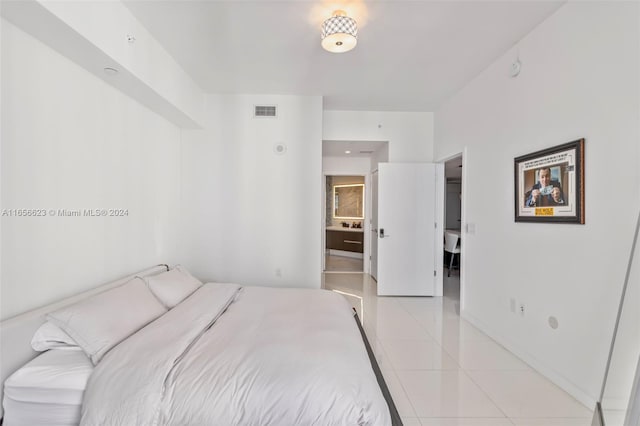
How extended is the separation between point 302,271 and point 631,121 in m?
3.39

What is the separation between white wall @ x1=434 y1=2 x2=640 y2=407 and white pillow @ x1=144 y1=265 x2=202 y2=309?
3.02m

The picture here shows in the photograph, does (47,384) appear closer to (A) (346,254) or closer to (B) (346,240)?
(B) (346,240)

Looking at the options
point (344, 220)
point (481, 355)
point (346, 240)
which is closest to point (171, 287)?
point (481, 355)

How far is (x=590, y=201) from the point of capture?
6.40ft

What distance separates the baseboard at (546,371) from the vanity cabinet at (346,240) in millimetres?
4577

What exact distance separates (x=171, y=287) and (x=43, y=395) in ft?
3.30

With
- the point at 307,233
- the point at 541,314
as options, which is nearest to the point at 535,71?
the point at 541,314

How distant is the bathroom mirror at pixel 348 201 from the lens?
856 cm

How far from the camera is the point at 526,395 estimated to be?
2047 mm

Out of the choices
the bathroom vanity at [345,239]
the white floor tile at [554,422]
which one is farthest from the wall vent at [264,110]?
the bathroom vanity at [345,239]

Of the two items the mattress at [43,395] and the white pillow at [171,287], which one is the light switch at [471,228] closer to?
the white pillow at [171,287]

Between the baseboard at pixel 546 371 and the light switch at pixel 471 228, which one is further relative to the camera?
the light switch at pixel 471 228

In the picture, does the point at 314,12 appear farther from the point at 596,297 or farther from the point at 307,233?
the point at 596,297

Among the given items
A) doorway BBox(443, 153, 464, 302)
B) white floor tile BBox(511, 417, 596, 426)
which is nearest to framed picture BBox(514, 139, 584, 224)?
doorway BBox(443, 153, 464, 302)
